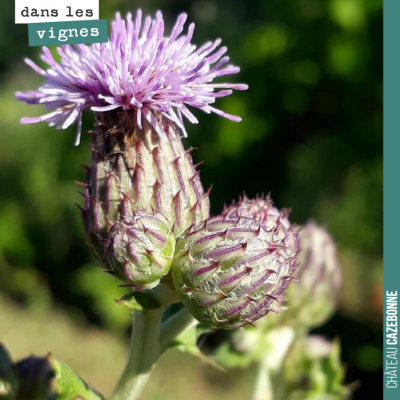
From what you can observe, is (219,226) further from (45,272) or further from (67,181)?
(45,272)

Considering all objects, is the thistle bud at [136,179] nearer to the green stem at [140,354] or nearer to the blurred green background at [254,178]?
the green stem at [140,354]

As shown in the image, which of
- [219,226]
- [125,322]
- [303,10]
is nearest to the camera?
[219,226]

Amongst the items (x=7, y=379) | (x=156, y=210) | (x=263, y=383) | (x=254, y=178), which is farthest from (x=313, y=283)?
(x=254, y=178)

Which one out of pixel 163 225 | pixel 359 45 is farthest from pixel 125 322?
pixel 163 225

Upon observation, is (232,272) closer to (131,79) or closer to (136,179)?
(136,179)

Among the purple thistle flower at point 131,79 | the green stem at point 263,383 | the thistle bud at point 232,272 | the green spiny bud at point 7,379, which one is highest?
the purple thistle flower at point 131,79

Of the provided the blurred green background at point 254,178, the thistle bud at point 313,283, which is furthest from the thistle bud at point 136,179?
the blurred green background at point 254,178
